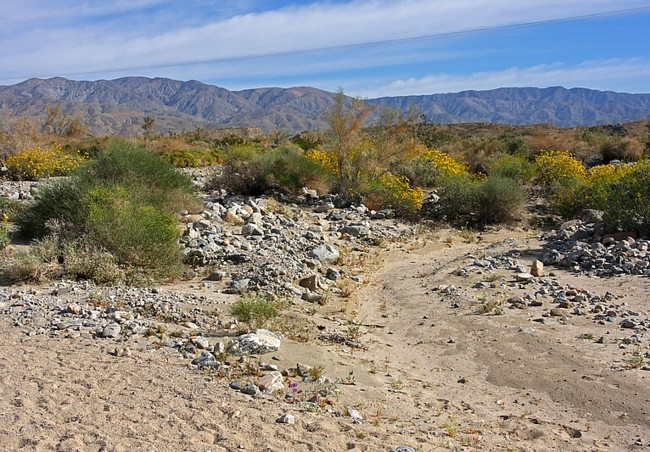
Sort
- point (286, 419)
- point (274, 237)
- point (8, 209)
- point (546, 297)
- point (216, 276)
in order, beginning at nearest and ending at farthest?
point (286, 419)
point (546, 297)
point (216, 276)
point (274, 237)
point (8, 209)

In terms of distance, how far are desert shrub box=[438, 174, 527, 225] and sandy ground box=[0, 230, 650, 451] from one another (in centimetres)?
742

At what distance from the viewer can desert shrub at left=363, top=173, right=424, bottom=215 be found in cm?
1622

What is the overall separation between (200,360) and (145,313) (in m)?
1.74

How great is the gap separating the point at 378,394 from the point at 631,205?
876cm

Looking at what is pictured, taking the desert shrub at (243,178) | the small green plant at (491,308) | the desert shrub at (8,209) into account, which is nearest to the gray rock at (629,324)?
the small green plant at (491,308)

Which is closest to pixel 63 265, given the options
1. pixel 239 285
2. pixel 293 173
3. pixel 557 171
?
pixel 239 285

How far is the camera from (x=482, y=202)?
1582 centimetres

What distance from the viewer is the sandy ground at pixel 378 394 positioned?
425cm

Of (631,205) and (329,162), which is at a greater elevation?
(329,162)

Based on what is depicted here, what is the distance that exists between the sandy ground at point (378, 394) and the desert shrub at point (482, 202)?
742 cm

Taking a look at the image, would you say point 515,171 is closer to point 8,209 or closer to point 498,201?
point 498,201

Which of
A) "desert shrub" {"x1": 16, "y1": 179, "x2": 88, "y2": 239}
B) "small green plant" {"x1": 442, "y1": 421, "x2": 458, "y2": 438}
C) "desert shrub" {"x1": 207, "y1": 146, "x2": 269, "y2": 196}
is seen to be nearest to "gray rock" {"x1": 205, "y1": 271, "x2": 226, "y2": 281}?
"desert shrub" {"x1": 16, "y1": 179, "x2": 88, "y2": 239}

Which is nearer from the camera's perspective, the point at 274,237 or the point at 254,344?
the point at 254,344

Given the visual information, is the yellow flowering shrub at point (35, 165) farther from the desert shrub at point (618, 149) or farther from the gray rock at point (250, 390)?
the desert shrub at point (618, 149)
